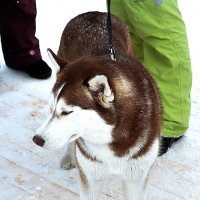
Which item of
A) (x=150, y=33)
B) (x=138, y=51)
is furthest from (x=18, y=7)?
(x=150, y=33)

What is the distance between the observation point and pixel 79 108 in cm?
158

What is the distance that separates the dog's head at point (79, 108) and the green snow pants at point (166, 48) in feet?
2.81

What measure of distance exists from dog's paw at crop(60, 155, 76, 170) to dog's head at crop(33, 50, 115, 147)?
0.85 metres

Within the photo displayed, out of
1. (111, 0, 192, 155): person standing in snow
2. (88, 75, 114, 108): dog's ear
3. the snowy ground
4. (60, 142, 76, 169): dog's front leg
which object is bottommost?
the snowy ground

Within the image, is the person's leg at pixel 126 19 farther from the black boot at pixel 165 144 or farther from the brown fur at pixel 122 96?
the brown fur at pixel 122 96

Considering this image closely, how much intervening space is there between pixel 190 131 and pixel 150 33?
2.33 ft

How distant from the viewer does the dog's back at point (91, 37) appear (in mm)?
2229

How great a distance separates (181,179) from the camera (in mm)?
2410

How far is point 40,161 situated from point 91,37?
2.55ft

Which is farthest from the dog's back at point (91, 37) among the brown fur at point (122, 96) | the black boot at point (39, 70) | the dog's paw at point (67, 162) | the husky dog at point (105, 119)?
the black boot at point (39, 70)

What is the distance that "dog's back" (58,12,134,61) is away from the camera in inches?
87.7

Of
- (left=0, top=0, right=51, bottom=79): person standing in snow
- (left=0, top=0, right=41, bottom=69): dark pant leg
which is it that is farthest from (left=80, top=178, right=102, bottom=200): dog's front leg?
(left=0, top=0, right=41, bottom=69): dark pant leg

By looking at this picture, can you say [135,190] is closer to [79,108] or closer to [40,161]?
[79,108]

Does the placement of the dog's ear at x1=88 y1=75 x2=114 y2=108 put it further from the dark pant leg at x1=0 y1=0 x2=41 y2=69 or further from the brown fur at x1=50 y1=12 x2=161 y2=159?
the dark pant leg at x1=0 y1=0 x2=41 y2=69
